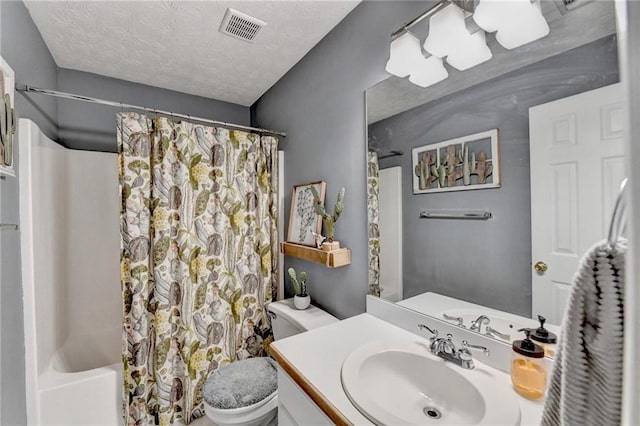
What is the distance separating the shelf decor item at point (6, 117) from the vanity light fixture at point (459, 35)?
1548 millimetres

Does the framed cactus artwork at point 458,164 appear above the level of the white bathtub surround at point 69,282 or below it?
above

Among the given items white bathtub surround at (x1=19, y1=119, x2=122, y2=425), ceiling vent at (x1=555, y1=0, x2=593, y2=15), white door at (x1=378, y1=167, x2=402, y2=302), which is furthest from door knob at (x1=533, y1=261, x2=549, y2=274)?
white bathtub surround at (x1=19, y1=119, x2=122, y2=425)

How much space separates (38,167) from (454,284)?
6.98ft

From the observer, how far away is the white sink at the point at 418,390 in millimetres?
709

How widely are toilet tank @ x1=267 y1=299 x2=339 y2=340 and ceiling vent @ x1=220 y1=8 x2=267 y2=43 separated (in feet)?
5.62

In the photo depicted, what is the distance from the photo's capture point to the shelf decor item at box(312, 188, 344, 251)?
1521 mm

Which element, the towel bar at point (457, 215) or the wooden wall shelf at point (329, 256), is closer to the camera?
the towel bar at point (457, 215)

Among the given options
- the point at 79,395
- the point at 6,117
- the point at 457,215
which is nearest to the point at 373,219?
the point at 457,215

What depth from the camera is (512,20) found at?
34.4 inches

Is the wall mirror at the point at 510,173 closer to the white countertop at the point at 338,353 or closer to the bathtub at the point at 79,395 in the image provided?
the white countertop at the point at 338,353

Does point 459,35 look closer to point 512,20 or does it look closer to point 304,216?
point 512,20

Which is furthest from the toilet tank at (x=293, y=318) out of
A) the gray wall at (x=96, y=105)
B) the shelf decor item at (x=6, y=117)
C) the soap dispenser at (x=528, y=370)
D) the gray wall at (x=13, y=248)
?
the gray wall at (x=96, y=105)

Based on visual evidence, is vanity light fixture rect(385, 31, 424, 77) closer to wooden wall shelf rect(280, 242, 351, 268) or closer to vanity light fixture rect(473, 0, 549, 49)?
vanity light fixture rect(473, 0, 549, 49)

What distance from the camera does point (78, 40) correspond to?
65.6 inches
